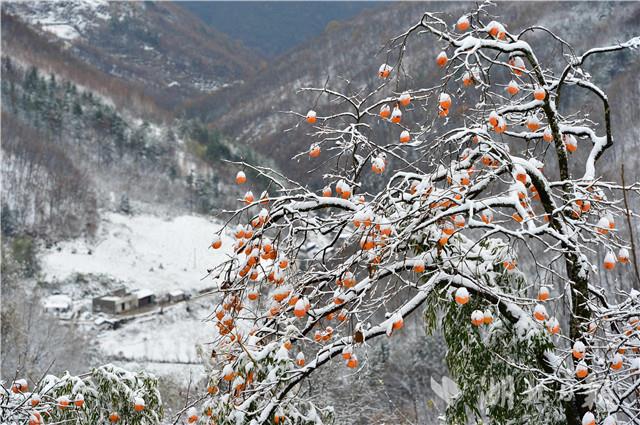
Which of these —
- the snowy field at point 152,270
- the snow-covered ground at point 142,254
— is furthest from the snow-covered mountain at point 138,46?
the snowy field at point 152,270

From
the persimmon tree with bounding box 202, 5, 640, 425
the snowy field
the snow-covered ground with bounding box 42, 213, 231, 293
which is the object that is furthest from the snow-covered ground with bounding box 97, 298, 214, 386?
the persimmon tree with bounding box 202, 5, 640, 425

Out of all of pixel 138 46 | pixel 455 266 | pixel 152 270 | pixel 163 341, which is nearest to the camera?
pixel 455 266

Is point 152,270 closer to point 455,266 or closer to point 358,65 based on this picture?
point 455,266

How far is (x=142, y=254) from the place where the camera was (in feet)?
179

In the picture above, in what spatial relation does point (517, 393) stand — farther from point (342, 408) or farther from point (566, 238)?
point (342, 408)

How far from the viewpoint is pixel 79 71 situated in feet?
321

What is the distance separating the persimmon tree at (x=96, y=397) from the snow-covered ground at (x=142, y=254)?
39623 millimetres

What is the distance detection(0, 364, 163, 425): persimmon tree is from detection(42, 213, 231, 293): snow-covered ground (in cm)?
3962

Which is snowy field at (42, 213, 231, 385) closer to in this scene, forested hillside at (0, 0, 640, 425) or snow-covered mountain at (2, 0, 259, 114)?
forested hillside at (0, 0, 640, 425)

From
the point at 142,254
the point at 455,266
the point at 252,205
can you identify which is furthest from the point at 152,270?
the point at 455,266

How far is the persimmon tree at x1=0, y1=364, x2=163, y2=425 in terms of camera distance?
4.73m

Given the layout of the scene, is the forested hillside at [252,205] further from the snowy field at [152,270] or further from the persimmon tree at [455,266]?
the snowy field at [152,270]

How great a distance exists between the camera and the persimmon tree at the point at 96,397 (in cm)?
473

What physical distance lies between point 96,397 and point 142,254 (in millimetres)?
51409
